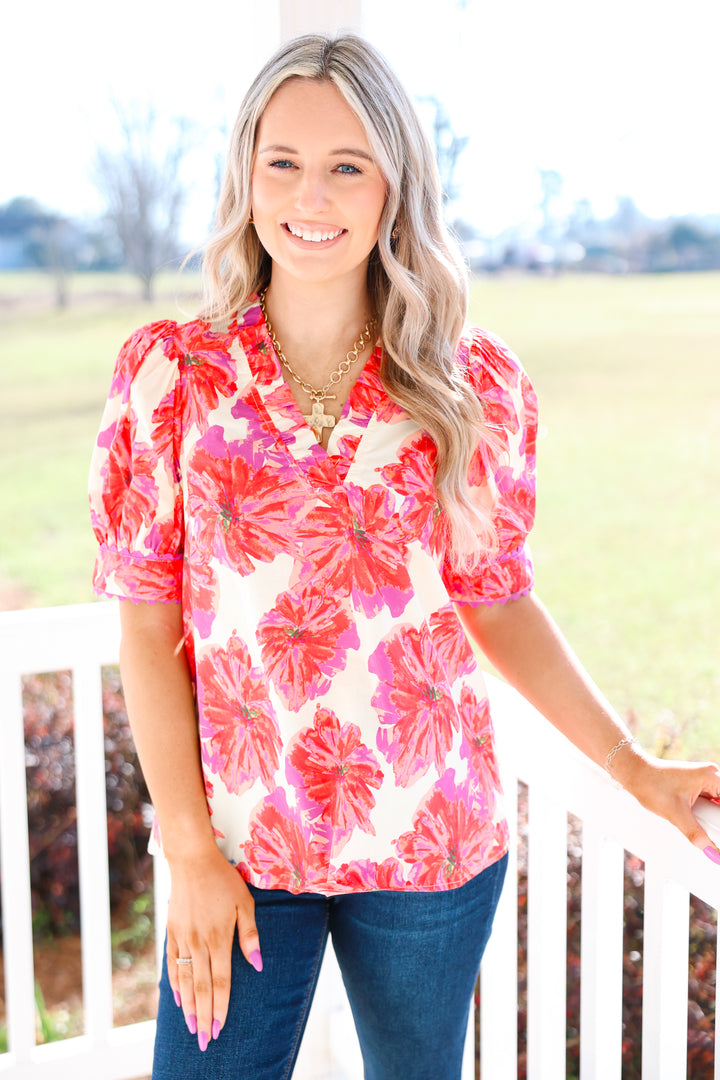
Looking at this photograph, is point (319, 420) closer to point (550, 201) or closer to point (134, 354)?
point (134, 354)

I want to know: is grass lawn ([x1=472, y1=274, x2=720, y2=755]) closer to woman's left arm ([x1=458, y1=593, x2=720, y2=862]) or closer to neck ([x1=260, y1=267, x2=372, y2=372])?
woman's left arm ([x1=458, y1=593, x2=720, y2=862])

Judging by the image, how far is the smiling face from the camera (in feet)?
4.45

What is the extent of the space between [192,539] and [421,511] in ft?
0.95

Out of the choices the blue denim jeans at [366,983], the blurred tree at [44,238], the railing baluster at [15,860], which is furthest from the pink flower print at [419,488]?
the blurred tree at [44,238]

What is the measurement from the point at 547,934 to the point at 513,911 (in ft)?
0.50

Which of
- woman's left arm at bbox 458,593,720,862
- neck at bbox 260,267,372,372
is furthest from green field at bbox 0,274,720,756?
neck at bbox 260,267,372,372

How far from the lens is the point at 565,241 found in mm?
8125

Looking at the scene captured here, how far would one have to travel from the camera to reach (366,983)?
1.44 m

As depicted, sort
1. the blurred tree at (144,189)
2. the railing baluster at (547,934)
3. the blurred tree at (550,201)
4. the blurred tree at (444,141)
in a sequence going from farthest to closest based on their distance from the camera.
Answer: the blurred tree at (550,201), the blurred tree at (144,189), the blurred tree at (444,141), the railing baluster at (547,934)

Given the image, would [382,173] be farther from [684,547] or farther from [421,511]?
[684,547]

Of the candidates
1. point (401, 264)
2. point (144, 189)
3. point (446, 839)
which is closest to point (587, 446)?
point (144, 189)

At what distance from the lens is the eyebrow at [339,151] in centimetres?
Result: 136

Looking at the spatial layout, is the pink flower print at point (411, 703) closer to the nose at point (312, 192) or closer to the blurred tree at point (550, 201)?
the nose at point (312, 192)

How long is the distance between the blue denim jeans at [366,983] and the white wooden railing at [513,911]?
18 centimetres
